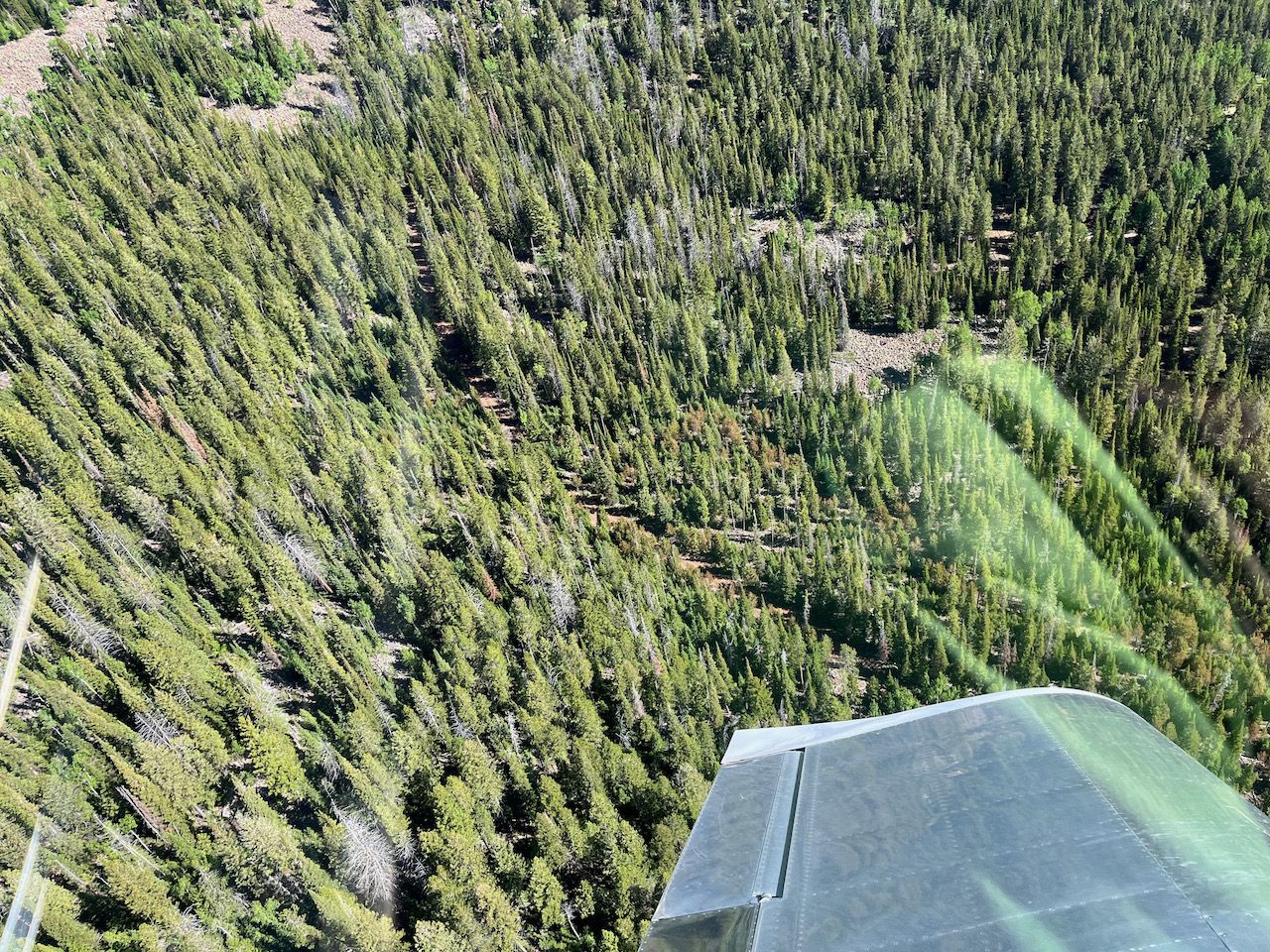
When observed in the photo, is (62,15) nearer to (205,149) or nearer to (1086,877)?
(205,149)

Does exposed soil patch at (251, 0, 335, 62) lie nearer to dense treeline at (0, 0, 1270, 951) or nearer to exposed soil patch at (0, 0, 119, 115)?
dense treeline at (0, 0, 1270, 951)

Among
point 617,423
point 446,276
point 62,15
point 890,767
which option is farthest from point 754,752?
point 62,15

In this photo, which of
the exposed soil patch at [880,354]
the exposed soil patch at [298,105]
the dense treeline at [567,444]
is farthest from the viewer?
the exposed soil patch at [298,105]

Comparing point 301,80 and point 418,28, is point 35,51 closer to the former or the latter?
point 301,80

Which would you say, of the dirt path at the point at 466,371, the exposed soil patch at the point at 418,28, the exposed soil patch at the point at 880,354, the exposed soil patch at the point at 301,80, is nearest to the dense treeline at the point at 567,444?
the dirt path at the point at 466,371

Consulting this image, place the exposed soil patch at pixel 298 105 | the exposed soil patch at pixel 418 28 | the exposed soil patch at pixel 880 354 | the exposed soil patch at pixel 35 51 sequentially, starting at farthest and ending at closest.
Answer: the exposed soil patch at pixel 418 28 → the exposed soil patch at pixel 298 105 → the exposed soil patch at pixel 35 51 → the exposed soil patch at pixel 880 354

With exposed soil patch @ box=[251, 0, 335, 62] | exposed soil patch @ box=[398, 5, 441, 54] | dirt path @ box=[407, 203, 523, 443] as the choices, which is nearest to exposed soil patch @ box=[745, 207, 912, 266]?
dirt path @ box=[407, 203, 523, 443]

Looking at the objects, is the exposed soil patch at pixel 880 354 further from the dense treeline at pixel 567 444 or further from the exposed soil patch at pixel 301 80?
the exposed soil patch at pixel 301 80
